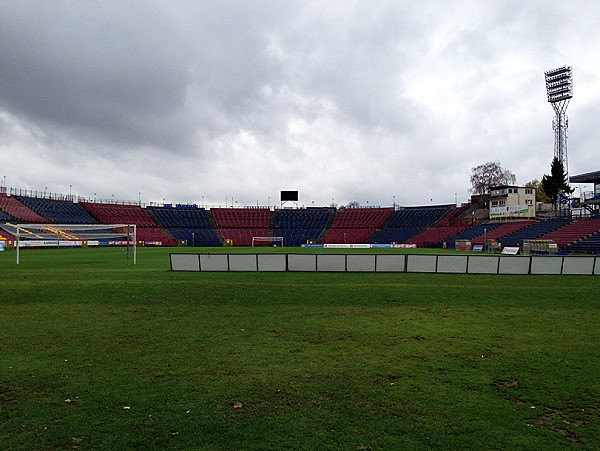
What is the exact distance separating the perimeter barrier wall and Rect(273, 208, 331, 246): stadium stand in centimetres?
7296

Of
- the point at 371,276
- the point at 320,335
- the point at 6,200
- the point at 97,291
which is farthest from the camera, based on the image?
the point at 6,200

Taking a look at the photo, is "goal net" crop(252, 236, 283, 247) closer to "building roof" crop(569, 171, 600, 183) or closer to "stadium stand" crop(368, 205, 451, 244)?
"stadium stand" crop(368, 205, 451, 244)

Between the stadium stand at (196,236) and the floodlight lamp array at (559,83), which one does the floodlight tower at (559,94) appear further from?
the stadium stand at (196,236)

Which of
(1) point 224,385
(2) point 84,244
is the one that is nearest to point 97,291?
(1) point 224,385

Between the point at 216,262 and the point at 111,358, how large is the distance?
1719cm

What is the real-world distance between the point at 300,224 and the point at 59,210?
59.8 metres

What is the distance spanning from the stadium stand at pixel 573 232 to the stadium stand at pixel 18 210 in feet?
296

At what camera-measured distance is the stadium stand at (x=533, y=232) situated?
58.4 m

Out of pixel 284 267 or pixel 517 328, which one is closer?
pixel 517 328

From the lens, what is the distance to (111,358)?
758 cm

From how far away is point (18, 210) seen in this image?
72938mm

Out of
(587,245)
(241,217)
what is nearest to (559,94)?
(587,245)

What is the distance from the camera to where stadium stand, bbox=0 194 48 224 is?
2768 inches

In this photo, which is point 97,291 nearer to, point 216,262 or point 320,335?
point 216,262
